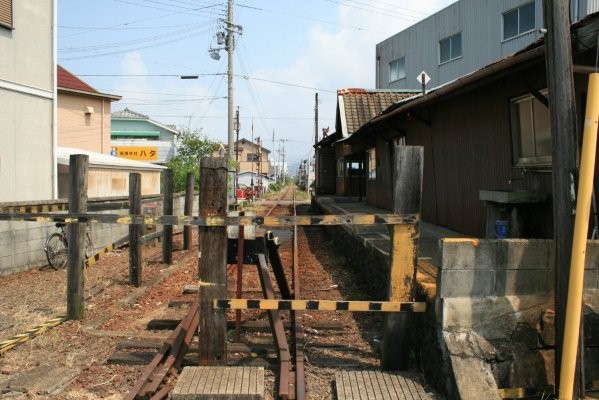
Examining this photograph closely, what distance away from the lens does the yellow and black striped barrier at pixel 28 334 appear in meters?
5.22

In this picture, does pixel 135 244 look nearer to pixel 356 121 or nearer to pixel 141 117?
pixel 356 121

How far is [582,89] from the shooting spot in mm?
6109

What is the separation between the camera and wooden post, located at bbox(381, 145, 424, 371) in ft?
15.0

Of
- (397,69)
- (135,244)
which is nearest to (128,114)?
(397,69)

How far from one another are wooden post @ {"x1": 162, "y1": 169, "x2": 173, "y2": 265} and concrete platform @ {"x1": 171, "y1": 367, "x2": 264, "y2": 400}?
18.9 feet

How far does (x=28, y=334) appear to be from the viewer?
559 cm

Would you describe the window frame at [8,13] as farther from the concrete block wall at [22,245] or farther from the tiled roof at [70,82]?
the tiled roof at [70,82]

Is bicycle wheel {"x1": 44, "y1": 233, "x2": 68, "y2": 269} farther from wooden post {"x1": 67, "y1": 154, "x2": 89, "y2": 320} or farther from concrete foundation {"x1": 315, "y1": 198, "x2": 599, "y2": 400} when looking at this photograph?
concrete foundation {"x1": 315, "y1": 198, "x2": 599, "y2": 400}

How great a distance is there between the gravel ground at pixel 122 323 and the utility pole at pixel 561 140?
5.70 feet

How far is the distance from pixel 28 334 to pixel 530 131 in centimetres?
671

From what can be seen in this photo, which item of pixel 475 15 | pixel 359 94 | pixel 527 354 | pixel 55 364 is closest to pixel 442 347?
pixel 527 354

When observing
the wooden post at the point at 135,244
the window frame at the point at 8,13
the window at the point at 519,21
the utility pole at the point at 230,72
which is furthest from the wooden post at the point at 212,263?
the utility pole at the point at 230,72

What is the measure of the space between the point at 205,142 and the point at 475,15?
58.4ft

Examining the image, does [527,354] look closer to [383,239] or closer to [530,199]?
[530,199]
